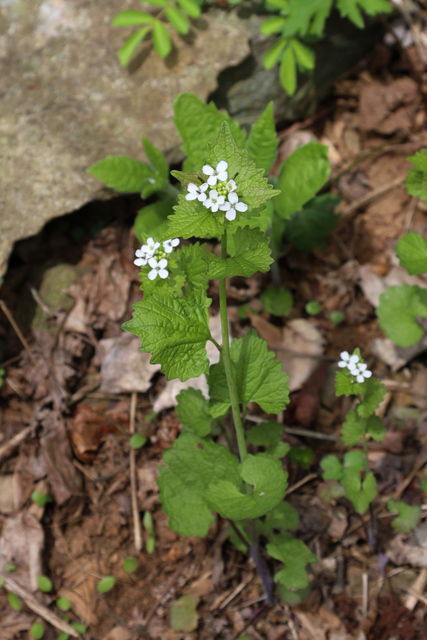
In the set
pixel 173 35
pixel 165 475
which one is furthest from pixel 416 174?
pixel 173 35

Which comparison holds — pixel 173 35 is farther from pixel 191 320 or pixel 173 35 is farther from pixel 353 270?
pixel 191 320

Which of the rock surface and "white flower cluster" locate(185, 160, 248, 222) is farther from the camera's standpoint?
the rock surface

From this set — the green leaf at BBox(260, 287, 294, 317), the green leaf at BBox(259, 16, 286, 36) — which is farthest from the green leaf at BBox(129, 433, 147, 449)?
the green leaf at BBox(259, 16, 286, 36)

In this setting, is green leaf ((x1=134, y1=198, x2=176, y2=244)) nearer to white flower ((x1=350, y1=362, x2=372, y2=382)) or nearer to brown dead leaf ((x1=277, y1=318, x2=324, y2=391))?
brown dead leaf ((x1=277, y1=318, x2=324, y2=391))

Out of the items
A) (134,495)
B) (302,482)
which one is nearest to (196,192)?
(302,482)

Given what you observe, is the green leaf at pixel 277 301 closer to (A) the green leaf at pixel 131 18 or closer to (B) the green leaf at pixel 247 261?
(B) the green leaf at pixel 247 261
